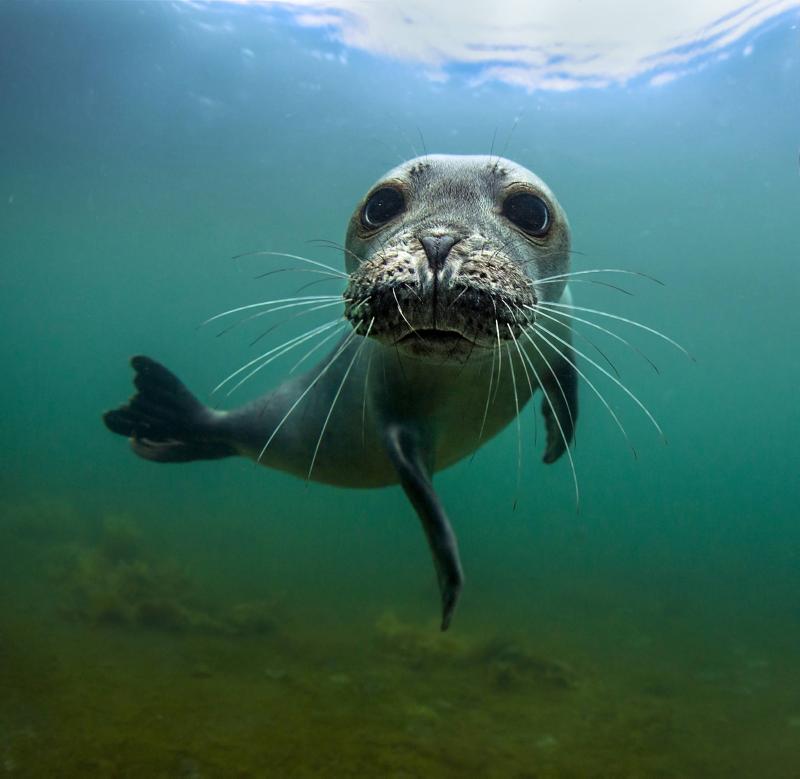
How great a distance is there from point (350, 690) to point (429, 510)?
11.6ft

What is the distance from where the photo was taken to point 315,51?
36.5 feet

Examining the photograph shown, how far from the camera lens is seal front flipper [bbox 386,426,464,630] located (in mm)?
2473

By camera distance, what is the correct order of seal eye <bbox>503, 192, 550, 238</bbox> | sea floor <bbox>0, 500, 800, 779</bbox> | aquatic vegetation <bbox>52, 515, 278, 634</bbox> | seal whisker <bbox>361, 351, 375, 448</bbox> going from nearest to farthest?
1. seal eye <bbox>503, 192, 550, 238</bbox>
2. seal whisker <bbox>361, 351, 375, 448</bbox>
3. sea floor <bbox>0, 500, 800, 779</bbox>
4. aquatic vegetation <bbox>52, 515, 278, 634</bbox>

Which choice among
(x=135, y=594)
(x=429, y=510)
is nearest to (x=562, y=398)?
(x=429, y=510)

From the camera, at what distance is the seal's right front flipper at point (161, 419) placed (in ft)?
13.7

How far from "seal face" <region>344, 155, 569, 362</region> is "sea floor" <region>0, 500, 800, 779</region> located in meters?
2.97

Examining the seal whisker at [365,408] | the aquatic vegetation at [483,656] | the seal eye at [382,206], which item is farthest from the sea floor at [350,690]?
the seal eye at [382,206]

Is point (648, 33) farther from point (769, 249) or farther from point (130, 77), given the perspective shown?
point (769, 249)

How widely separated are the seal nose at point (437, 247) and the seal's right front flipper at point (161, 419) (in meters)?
2.70

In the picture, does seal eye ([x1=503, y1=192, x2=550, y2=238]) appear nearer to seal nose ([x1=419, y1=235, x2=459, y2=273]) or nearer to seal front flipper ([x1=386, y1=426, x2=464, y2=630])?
seal nose ([x1=419, y1=235, x2=459, y2=273])

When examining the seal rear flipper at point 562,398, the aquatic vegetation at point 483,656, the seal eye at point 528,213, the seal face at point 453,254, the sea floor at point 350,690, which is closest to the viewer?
the seal face at point 453,254

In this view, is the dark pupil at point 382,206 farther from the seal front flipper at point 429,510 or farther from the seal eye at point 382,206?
the seal front flipper at point 429,510

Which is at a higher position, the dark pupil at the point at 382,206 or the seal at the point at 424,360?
the dark pupil at the point at 382,206

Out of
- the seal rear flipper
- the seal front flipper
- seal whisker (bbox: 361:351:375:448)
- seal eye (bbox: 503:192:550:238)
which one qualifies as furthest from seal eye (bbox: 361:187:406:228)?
the seal rear flipper
